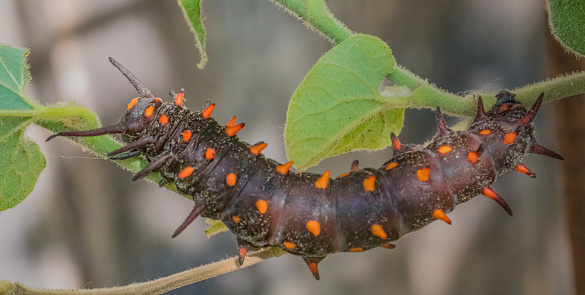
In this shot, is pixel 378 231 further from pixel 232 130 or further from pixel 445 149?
pixel 232 130

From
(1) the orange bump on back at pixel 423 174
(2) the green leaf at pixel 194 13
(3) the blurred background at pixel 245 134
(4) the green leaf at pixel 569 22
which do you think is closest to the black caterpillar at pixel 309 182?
(1) the orange bump on back at pixel 423 174

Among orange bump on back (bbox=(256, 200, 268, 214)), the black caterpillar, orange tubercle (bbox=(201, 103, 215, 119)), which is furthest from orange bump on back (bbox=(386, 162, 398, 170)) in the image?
orange tubercle (bbox=(201, 103, 215, 119))

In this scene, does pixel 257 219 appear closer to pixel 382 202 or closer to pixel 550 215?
pixel 382 202

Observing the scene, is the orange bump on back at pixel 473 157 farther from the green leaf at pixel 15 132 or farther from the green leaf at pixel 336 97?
the green leaf at pixel 15 132

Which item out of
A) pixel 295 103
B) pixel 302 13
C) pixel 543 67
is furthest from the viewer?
pixel 543 67

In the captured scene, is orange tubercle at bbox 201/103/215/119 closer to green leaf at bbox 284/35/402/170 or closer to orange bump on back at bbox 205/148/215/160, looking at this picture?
orange bump on back at bbox 205/148/215/160

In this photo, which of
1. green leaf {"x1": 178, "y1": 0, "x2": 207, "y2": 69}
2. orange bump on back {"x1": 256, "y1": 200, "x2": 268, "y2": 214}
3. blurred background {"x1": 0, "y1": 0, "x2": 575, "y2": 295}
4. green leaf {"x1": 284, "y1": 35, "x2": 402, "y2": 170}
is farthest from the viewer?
blurred background {"x1": 0, "y1": 0, "x2": 575, "y2": 295}

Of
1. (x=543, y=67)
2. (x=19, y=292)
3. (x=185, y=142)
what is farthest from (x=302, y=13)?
(x=543, y=67)
